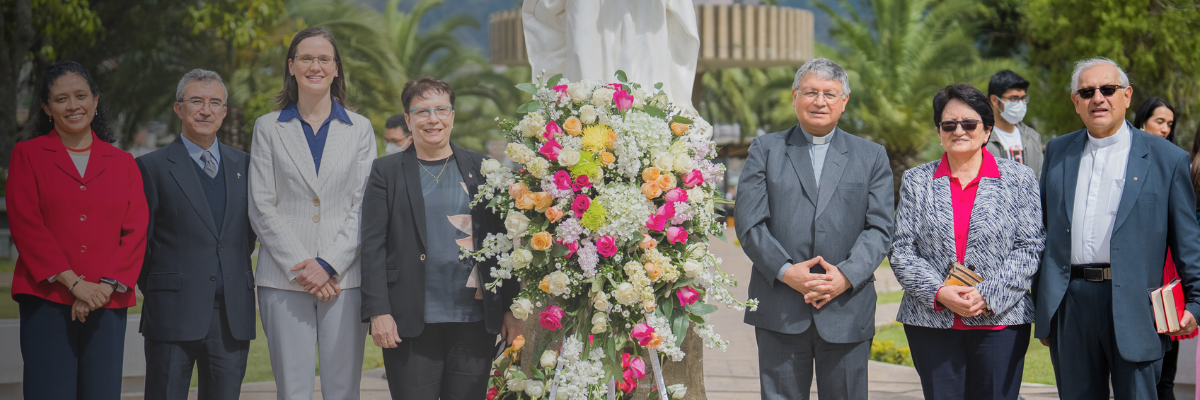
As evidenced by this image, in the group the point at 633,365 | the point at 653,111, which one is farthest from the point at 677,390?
the point at 653,111

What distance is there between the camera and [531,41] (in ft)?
15.4

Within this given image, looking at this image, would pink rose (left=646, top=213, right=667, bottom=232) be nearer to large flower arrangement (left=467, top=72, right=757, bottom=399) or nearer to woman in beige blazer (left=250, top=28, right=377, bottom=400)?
large flower arrangement (left=467, top=72, right=757, bottom=399)

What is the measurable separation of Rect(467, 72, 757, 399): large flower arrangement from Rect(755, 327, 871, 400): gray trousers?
0.26 meters

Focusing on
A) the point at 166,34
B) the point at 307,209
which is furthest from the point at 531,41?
the point at 166,34

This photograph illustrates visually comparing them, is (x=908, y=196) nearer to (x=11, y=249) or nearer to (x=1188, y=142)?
(x=11, y=249)

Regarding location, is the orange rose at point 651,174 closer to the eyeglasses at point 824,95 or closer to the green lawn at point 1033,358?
the eyeglasses at point 824,95

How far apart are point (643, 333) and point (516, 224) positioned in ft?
2.12

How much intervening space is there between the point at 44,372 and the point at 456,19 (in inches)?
974

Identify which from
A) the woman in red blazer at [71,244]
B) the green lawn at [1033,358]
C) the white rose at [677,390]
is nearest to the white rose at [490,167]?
the white rose at [677,390]

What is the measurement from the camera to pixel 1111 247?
3.46m

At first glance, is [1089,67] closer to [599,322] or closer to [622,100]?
[622,100]

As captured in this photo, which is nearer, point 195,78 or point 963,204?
point 963,204

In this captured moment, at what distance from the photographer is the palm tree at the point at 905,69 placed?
20.7m

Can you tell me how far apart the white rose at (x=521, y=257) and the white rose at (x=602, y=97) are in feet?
2.10
